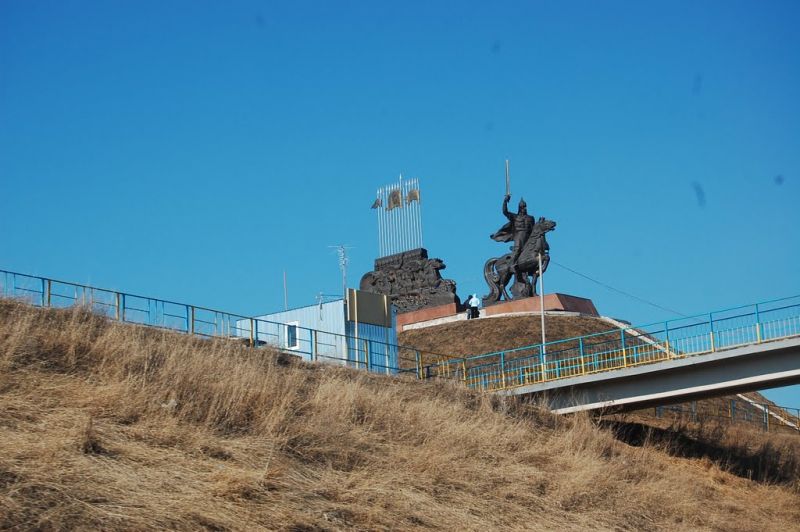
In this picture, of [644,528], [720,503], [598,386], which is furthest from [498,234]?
[644,528]

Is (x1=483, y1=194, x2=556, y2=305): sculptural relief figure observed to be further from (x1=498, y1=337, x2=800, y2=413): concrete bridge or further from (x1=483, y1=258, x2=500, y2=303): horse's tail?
(x1=498, y1=337, x2=800, y2=413): concrete bridge

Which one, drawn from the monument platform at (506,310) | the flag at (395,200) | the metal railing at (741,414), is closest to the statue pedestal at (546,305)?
the monument platform at (506,310)

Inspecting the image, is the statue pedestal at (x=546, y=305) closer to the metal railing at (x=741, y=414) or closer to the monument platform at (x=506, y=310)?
the monument platform at (x=506, y=310)

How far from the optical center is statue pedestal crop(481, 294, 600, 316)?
184 ft

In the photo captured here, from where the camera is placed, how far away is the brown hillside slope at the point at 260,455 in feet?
35.9

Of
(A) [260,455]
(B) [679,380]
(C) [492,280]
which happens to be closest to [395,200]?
(C) [492,280]

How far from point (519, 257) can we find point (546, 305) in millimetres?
3172

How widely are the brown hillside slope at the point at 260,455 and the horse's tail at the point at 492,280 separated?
3557cm

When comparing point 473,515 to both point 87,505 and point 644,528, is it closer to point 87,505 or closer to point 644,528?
point 644,528

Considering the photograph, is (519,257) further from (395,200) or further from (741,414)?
(741,414)

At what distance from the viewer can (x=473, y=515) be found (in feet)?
46.9

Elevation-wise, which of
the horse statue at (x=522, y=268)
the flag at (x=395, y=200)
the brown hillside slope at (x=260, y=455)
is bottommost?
the brown hillside slope at (x=260, y=455)

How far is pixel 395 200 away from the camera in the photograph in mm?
62406

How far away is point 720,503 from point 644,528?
5.59 meters
